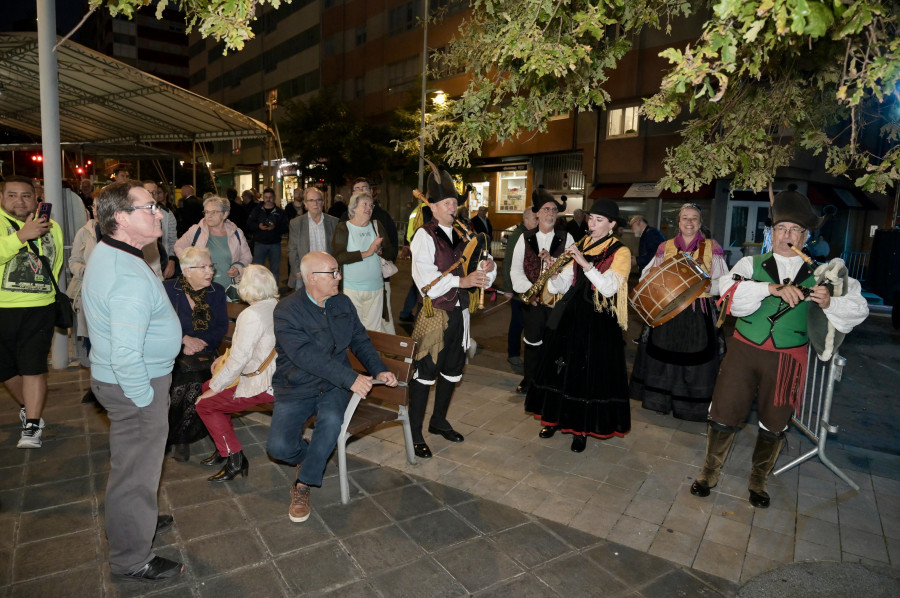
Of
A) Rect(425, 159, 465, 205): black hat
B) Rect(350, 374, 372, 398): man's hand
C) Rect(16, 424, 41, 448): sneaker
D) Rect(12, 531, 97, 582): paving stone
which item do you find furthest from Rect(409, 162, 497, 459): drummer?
Rect(16, 424, 41, 448): sneaker

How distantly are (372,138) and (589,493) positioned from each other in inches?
1155

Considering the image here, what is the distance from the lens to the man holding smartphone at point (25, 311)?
14.7ft

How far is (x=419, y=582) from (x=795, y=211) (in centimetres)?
335

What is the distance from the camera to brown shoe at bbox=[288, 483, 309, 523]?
371 centimetres

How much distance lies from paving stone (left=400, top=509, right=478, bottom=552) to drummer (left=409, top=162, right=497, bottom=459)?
0.94 m

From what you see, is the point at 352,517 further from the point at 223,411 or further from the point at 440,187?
the point at 440,187

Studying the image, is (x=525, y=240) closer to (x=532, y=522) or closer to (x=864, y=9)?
(x=532, y=522)

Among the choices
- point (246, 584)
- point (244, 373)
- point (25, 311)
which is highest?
point (25, 311)

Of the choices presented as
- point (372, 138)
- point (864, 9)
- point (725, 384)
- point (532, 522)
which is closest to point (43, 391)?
point (532, 522)

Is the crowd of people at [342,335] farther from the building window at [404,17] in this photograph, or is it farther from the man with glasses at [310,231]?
the building window at [404,17]

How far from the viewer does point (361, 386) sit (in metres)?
3.79

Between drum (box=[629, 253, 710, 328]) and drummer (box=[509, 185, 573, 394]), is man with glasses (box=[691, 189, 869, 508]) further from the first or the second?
drummer (box=[509, 185, 573, 394])

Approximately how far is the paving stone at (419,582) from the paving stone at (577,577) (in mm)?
500

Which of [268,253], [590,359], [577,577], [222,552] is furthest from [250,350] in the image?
[268,253]
